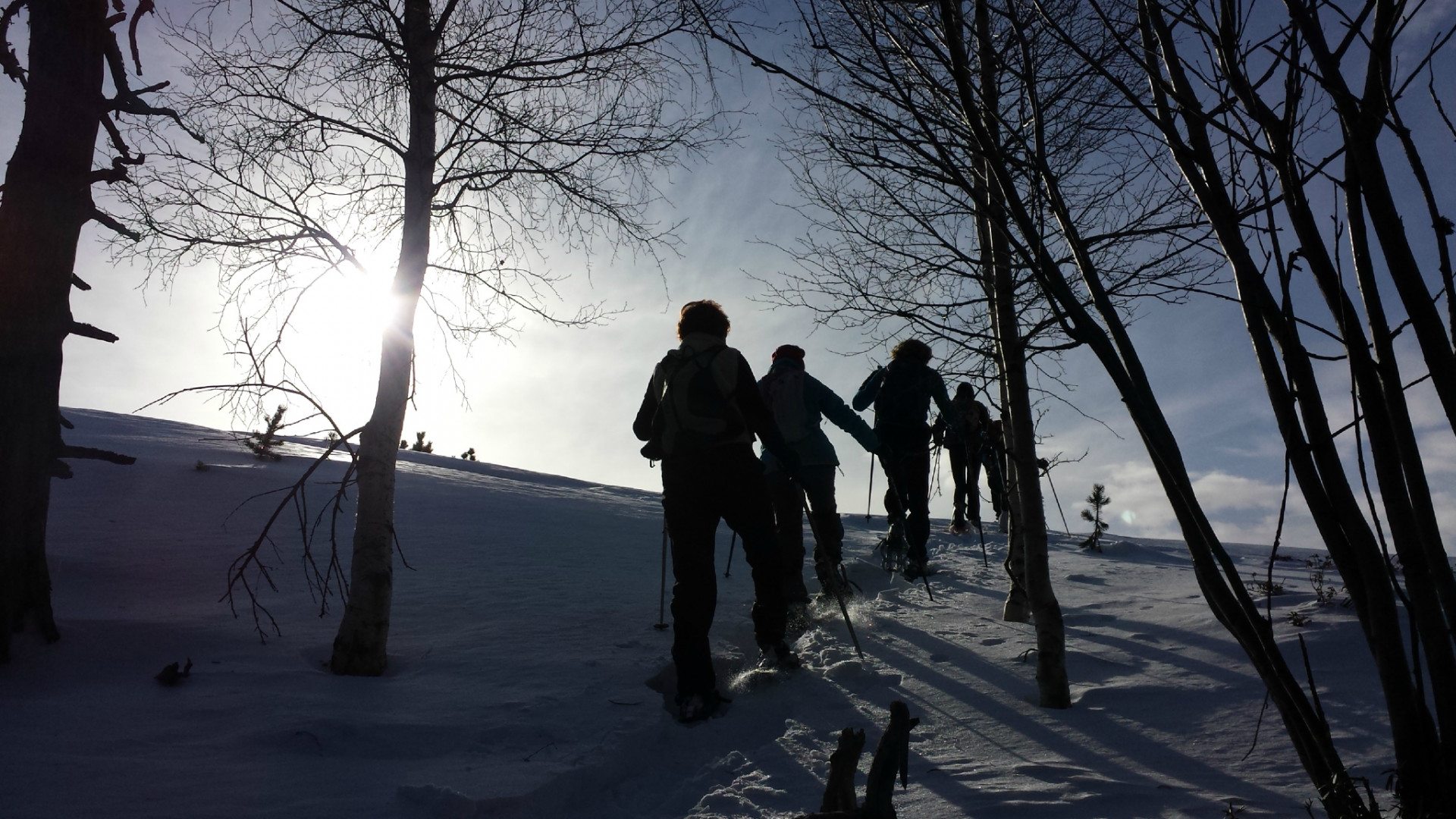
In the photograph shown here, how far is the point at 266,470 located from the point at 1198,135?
970cm

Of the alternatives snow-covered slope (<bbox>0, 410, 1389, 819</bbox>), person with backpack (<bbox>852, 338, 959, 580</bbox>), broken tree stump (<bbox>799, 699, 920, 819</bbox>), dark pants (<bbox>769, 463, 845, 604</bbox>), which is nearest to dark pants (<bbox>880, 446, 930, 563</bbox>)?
person with backpack (<bbox>852, 338, 959, 580</bbox>)

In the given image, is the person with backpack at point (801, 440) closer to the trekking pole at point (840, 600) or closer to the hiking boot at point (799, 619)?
the hiking boot at point (799, 619)

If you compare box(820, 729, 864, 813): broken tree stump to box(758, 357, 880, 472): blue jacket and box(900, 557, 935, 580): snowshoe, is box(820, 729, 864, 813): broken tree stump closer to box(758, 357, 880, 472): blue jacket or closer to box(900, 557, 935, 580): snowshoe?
box(758, 357, 880, 472): blue jacket

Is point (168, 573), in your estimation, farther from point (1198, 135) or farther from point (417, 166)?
point (1198, 135)

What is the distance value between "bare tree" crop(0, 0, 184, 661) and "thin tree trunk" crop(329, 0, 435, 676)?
1.40 m

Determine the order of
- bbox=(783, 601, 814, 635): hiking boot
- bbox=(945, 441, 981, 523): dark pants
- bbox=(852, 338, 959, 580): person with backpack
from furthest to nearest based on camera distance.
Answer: bbox=(945, 441, 981, 523): dark pants, bbox=(852, 338, 959, 580): person with backpack, bbox=(783, 601, 814, 635): hiking boot

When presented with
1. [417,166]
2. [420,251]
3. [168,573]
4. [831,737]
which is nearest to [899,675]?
[831,737]

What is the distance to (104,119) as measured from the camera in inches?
180

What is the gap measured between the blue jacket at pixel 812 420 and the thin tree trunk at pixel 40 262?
13.3 feet

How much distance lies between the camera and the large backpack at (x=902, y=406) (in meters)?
6.24

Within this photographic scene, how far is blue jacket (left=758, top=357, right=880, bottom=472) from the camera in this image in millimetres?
5656

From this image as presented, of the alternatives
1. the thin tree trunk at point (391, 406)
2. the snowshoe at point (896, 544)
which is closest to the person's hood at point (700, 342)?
the thin tree trunk at point (391, 406)

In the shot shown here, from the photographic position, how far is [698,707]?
3.59 metres

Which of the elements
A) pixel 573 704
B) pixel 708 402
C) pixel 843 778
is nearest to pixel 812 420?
pixel 708 402
